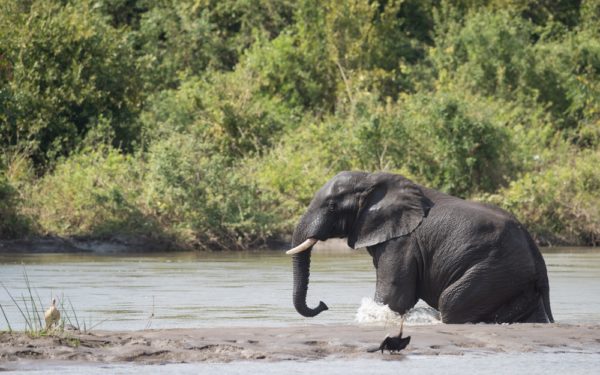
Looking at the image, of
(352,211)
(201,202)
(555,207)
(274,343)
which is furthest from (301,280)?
(555,207)

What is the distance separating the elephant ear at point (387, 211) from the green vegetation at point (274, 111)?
12.7 meters

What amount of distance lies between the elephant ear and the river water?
2.11 feet

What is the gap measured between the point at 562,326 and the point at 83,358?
13.4ft

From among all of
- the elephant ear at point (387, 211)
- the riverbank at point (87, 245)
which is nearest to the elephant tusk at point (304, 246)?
the elephant ear at point (387, 211)

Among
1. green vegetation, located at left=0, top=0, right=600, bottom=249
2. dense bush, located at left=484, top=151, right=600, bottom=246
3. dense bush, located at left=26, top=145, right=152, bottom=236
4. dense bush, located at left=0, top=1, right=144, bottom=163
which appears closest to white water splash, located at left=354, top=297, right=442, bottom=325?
green vegetation, located at left=0, top=0, right=600, bottom=249

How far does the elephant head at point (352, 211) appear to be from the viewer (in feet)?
42.0

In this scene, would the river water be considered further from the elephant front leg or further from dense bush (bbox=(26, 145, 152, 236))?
dense bush (bbox=(26, 145, 152, 236))

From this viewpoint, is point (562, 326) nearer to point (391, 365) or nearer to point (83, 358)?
point (391, 365)

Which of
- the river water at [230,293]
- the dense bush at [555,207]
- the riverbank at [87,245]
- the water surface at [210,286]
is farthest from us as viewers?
the dense bush at [555,207]

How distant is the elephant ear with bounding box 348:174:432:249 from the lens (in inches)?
500

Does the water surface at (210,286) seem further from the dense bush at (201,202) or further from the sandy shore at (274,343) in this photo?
the sandy shore at (274,343)

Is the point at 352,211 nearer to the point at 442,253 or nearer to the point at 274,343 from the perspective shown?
the point at 442,253

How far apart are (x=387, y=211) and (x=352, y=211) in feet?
1.28

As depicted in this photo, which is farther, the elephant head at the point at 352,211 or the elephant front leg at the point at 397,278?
the elephant head at the point at 352,211
